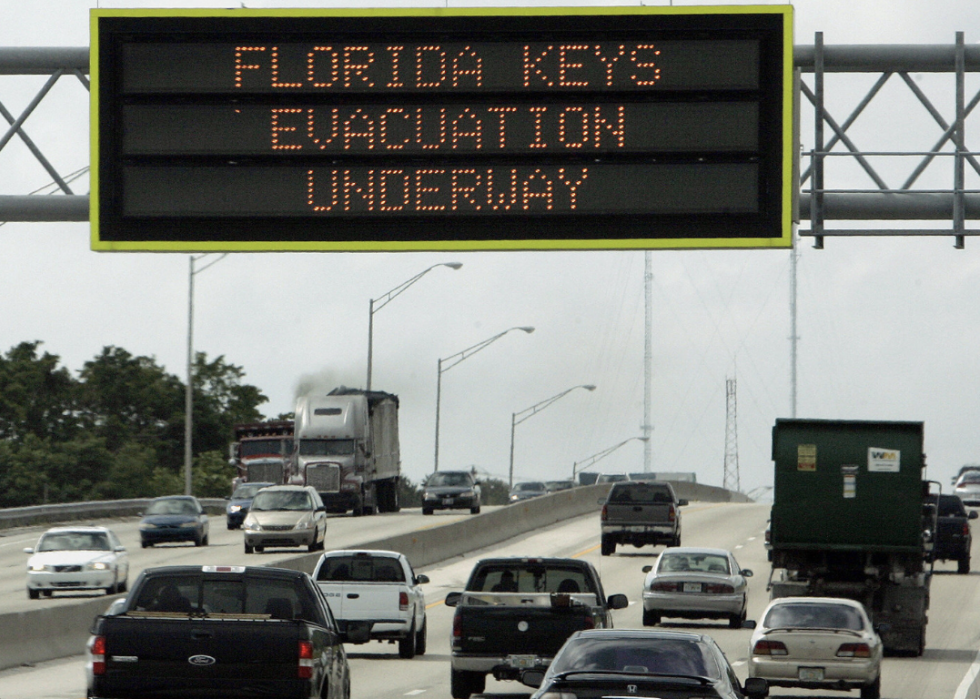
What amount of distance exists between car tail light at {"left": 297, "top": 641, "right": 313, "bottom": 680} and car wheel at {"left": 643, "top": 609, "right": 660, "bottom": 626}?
1995cm

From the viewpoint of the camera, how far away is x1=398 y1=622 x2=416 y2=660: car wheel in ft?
89.0

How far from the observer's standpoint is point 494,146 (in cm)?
1602

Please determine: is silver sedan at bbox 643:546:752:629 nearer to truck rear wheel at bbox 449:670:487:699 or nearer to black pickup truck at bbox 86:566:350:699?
truck rear wheel at bbox 449:670:487:699

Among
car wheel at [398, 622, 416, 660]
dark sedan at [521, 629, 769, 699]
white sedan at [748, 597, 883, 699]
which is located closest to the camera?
dark sedan at [521, 629, 769, 699]

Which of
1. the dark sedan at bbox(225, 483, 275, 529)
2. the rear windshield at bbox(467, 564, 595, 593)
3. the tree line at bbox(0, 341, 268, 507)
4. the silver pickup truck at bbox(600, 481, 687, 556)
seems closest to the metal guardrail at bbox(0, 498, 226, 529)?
the dark sedan at bbox(225, 483, 275, 529)

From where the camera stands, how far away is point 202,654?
13.5 metres

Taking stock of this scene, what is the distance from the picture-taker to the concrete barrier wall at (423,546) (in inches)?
968

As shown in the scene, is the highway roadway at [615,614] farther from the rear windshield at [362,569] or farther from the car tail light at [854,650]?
the rear windshield at [362,569]

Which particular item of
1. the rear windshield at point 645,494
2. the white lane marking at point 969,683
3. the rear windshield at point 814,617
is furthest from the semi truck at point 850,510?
the rear windshield at point 645,494

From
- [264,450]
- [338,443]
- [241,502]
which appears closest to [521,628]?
[338,443]

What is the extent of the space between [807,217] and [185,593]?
7011 mm

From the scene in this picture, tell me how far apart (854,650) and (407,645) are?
308 inches

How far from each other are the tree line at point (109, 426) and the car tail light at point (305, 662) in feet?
300

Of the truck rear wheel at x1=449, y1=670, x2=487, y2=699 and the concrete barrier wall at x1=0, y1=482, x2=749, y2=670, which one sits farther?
the concrete barrier wall at x1=0, y1=482, x2=749, y2=670
